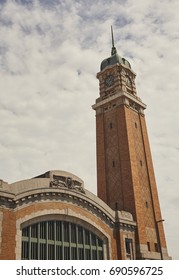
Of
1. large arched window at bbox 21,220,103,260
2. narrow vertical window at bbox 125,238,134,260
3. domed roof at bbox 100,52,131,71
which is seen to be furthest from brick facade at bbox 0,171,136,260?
domed roof at bbox 100,52,131,71

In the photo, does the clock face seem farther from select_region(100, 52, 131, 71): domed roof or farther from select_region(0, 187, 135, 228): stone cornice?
select_region(0, 187, 135, 228): stone cornice

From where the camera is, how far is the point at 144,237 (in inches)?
1346

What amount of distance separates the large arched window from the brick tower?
6400 mm

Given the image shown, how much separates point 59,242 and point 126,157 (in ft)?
51.0

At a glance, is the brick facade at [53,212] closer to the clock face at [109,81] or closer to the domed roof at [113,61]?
the clock face at [109,81]

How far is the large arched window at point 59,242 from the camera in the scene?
24109mm

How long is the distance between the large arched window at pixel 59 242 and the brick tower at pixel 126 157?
6400 millimetres

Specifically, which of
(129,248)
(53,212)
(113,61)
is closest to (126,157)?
(129,248)

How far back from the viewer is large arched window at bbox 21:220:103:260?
2411 centimetres

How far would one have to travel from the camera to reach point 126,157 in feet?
126

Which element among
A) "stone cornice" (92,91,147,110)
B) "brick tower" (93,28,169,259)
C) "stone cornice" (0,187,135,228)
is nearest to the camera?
"stone cornice" (0,187,135,228)

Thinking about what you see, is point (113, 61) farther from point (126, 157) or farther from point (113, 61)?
point (126, 157)
